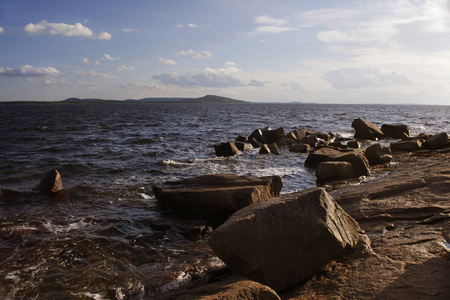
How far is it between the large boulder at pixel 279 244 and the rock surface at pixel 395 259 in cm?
25

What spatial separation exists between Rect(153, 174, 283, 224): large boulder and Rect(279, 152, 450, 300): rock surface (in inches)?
98.6

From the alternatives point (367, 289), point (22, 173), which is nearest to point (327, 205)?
point (367, 289)

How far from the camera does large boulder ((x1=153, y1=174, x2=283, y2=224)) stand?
8.52 m

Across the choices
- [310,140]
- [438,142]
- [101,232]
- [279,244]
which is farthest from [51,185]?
[438,142]

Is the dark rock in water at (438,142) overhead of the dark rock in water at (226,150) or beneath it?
overhead

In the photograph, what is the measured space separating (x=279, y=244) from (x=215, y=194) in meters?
4.12

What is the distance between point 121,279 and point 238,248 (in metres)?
2.76

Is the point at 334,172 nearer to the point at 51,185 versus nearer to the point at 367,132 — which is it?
the point at 51,185

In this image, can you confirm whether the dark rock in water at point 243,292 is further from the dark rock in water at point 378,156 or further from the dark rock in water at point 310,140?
the dark rock in water at point 310,140

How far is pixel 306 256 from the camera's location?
4711 mm

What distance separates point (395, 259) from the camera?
463cm

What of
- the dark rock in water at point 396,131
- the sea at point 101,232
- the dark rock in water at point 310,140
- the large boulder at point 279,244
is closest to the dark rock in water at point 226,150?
the sea at point 101,232

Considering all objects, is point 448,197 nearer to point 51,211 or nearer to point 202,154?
point 51,211

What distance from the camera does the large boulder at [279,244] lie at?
4.64m
